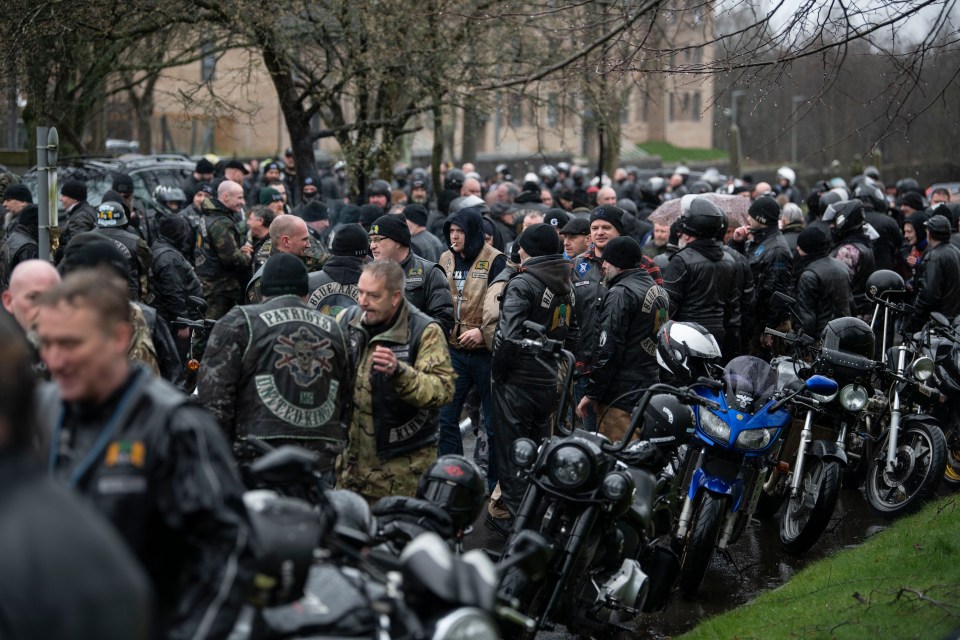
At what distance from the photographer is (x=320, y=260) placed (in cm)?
1082

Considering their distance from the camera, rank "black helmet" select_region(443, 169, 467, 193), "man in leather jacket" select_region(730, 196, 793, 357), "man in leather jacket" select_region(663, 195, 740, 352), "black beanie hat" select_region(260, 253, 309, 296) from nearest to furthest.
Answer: "black beanie hat" select_region(260, 253, 309, 296), "man in leather jacket" select_region(663, 195, 740, 352), "man in leather jacket" select_region(730, 196, 793, 357), "black helmet" select_region(443, 169, 467, 193)

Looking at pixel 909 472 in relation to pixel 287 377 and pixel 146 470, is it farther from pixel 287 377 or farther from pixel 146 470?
pixel 146 470

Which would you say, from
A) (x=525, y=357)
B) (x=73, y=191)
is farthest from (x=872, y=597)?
(x=73, y=191)

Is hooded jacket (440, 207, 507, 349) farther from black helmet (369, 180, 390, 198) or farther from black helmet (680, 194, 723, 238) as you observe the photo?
black helmet (369, 180, 390, 198)

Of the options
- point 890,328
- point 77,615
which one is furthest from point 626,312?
point 77,615

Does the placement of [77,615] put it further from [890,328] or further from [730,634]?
[890,328]

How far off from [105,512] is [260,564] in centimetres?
43

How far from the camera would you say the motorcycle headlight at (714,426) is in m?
7.22

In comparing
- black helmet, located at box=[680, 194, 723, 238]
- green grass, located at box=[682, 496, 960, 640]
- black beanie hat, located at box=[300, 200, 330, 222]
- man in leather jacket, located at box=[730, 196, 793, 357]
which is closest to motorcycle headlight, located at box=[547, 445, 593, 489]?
green grass, located at box=[682, 496, 960, 640]

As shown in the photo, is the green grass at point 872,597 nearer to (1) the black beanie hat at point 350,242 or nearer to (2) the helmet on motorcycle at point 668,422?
(2) the helmet on motorcycle at point 668,422

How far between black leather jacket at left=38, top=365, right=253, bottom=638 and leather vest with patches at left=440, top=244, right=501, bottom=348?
564cm

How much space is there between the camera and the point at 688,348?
730 centimetres

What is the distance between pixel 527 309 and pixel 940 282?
16.5 feet

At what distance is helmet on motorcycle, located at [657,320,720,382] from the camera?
23.9 ft
